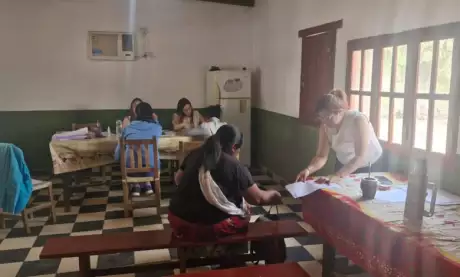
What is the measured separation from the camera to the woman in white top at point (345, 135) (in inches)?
109

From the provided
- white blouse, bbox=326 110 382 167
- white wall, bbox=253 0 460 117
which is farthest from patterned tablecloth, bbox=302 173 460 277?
white wall, bbox=253 0 460 117

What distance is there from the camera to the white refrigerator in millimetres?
6117

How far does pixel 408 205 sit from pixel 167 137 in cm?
313

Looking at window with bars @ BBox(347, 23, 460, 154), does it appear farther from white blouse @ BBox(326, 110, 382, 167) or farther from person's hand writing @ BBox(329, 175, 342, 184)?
person's hand writing @ BBox(329, 175, 342, 184)

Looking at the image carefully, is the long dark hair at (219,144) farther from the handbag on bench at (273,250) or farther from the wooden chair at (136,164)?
the wooden chair at (136,164)

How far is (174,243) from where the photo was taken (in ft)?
8.20

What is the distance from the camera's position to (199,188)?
8.04ft

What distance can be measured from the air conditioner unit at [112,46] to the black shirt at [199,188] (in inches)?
164

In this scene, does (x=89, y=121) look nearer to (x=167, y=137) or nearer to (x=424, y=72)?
(x=167, y=137)

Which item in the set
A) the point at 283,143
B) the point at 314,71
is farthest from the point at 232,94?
the point at 314,71

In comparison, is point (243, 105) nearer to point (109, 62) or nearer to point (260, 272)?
point (109, 62)

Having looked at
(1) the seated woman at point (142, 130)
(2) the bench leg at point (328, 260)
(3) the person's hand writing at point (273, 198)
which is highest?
(1) the seated woman at point (142, 130)

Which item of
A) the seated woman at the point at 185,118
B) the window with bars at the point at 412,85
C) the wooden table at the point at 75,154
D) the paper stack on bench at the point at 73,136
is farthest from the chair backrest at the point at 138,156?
the window with bars at the point at 412,85

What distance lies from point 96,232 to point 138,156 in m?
0.83
